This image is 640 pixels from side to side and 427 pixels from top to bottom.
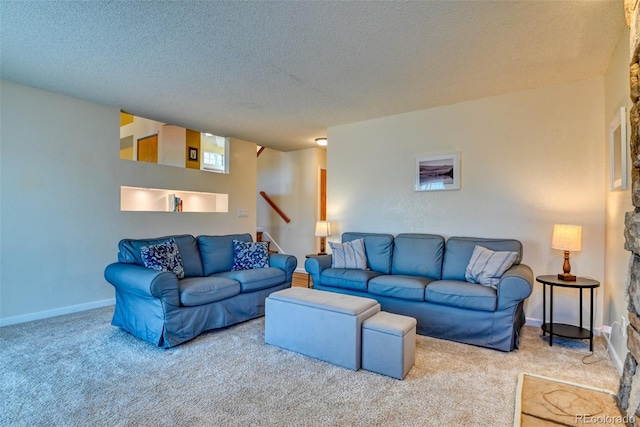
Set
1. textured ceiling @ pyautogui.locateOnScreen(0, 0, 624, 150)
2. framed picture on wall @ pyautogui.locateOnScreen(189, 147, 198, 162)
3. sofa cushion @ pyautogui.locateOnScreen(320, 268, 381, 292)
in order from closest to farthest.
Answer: textured ceiling @ pyautogui.locateOnScreen(0, 0, 624, 150) → sofa cushion @ pyautogui.locateOnScreen(320, 268, 381, 292) → framed picture on wall @ pyautogui.locateOnScreen(189, 147, 198, 162)

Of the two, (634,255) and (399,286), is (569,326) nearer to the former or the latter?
(399,286)

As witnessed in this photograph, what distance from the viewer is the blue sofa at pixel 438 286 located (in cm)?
272

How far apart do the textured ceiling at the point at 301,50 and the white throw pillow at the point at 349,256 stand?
171cm

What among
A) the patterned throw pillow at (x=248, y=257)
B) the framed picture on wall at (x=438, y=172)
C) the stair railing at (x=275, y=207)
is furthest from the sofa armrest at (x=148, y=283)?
the stair railing at (x=275, y=207)

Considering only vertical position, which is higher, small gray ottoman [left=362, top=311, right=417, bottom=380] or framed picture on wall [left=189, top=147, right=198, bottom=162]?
framed picture on wall [left=189, top=147, right=198, bottom=162]

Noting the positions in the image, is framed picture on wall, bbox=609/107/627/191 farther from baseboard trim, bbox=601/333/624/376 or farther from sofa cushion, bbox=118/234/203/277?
sofa cushion, bbox=118/234/203/277

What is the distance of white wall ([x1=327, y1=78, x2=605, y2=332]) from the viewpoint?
319 centimetres

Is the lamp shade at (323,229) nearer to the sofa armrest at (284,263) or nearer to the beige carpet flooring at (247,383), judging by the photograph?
the sofa armrest at (284,263)

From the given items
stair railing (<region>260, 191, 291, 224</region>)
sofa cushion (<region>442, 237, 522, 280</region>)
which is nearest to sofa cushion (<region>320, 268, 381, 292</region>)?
sofa cushion (<region>442, 237, 522, 280</region>)

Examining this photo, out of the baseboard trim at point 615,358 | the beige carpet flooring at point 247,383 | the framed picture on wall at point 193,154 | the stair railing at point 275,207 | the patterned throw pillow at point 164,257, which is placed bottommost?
the beige carpet flooring at point 247,383

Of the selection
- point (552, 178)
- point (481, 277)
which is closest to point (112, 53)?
point (481, 277)

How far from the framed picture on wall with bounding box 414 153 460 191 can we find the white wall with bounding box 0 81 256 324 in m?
3.54

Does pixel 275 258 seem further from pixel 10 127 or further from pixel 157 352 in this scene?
pixel 10 127

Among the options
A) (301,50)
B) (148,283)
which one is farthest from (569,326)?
(148,283)
